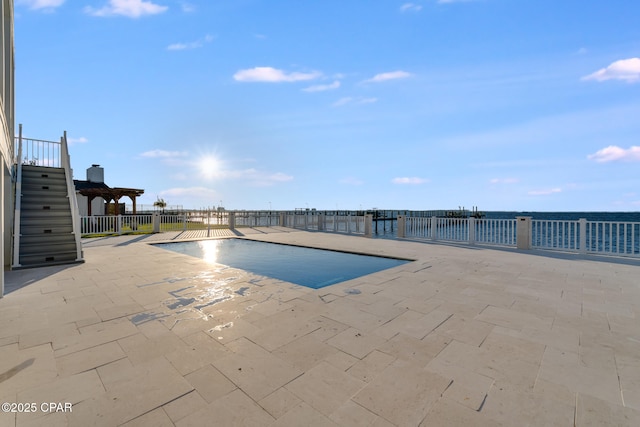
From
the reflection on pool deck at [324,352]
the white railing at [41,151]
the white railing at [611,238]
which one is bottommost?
the reflection on pool deck at [324,352]

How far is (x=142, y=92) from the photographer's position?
32.4 ft

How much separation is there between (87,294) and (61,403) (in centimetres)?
295

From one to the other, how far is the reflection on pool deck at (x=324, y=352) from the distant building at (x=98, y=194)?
642 inches

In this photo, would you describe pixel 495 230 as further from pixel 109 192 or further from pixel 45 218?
pixel 109 192

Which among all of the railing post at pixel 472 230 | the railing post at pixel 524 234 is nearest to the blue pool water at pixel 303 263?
the railing post at pixel 472 230

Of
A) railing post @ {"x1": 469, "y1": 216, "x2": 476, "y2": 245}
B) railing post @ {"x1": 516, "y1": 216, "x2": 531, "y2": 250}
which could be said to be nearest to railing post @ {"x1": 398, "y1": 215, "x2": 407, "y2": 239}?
railing post @ {"x1": 469, "y1": 216, "x2": 476, "y2": 245}

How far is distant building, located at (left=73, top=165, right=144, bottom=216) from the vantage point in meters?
17.9

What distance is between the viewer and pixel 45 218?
679cm

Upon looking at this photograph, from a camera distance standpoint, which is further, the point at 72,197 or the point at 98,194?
the point at 98,194

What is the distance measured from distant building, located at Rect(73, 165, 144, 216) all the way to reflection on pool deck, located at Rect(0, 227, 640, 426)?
16302 mm

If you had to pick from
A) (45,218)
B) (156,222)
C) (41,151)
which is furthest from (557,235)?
(41,151)

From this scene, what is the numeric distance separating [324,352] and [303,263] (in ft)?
14.6

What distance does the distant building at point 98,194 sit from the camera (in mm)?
17897

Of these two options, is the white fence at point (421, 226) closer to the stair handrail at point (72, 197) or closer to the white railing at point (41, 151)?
the white railing at point (41, 151)
